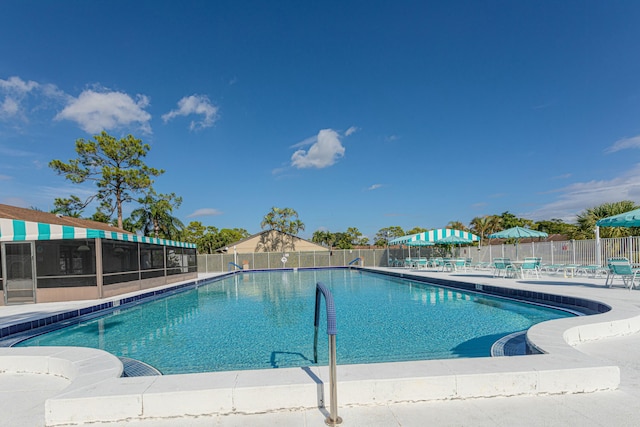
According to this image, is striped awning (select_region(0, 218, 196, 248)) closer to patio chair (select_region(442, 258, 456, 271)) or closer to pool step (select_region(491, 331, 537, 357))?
pool step (select_region(491, 331, 537, 357))

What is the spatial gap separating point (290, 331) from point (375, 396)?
396 cm

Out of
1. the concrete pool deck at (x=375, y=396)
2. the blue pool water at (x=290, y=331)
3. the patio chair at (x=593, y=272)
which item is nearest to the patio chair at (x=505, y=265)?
the patio chair at (x=593, y=272)

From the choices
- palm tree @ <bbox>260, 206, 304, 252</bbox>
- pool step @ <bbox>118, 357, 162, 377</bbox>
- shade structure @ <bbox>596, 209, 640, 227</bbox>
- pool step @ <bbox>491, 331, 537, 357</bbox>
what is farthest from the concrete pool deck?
palm tree @ <bbox>260, 206, 304, 252</bbox>

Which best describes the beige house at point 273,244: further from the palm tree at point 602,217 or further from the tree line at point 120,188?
the palm tree at point 602,217

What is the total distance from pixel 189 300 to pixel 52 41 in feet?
36.1

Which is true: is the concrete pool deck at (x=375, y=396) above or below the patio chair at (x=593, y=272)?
above

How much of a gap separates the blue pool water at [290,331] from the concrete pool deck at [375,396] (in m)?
1.79

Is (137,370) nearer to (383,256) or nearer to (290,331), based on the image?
(290,331)

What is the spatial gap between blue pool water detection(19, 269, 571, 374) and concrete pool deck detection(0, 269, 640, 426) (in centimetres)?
179

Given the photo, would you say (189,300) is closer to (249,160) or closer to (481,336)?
(481,336)

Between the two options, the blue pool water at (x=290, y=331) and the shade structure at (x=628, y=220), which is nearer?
the blue pool water at (x=290, y=331)

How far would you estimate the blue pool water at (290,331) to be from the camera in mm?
4766

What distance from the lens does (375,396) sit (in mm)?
2520

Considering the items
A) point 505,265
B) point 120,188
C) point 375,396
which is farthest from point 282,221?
point 375,396
